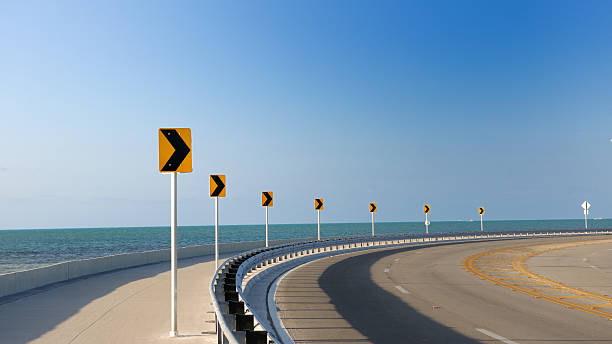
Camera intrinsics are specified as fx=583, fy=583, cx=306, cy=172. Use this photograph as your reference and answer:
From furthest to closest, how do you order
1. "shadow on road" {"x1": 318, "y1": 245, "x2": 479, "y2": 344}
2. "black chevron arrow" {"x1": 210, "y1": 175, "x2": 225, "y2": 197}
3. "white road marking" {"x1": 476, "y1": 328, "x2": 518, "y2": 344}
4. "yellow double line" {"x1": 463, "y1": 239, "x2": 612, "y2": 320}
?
"black chevron arrow" {"x1": 210, "y1": 175, "x2": 225, "y2": 197}
"yellow double line" {"x1": 463, "y1": 239, "x2": 612, "y2": 320}
"shadow on road" {"x1": 318, "y1": 245, "x2": 479, "y2": 344}
"white road marking" {"x1": 476, "y1": 328, "x2": 518, "y2": 344}

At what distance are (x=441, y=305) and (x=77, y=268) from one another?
13686 millimetres

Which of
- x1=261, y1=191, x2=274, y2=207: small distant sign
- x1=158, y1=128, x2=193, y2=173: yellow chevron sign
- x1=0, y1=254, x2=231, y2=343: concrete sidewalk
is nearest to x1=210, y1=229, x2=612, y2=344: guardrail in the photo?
→ x1=0, y1=254, x2=231, y2=343: concrete sidewalk

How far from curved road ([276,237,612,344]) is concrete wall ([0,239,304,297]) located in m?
7.52

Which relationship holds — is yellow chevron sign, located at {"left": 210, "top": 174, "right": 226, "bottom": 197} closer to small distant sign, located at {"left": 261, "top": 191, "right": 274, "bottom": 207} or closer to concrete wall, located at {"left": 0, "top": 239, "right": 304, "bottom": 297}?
concrete wall, located at {"left": 0, "top": 239, "right": 304, "bottom": 297}

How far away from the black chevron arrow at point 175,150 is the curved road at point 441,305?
3685 millimetres

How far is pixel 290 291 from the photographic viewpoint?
17.0 m

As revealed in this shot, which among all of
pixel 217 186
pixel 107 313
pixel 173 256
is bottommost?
pixel 107 313

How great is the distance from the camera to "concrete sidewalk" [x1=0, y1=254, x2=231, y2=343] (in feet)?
33.3

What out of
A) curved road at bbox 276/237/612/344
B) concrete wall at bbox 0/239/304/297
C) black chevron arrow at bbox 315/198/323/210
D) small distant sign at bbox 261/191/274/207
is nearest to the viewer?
curved road at bbox 276/237/612/344

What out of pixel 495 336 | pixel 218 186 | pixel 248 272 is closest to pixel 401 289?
pixel 248 272

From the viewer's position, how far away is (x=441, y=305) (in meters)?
14.0

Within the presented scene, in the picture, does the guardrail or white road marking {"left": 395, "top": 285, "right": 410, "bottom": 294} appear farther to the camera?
white road marking {"left": 395, "top": 285, "right": 410, "bottom": 294}

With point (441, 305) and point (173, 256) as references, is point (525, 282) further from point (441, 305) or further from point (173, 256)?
point (173, 256)

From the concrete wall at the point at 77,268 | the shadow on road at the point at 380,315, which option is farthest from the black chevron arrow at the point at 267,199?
the shadow on road at the point at 380,315
